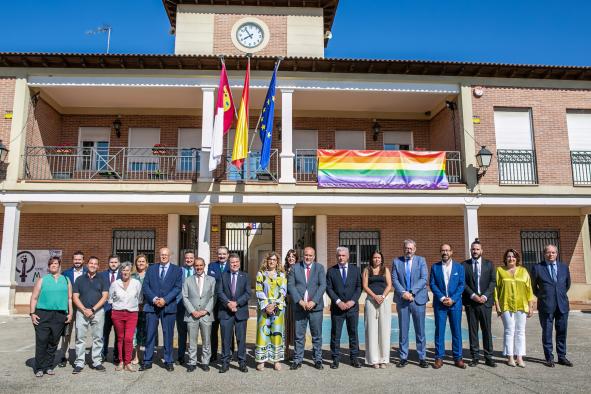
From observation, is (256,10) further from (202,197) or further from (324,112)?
(202,197)

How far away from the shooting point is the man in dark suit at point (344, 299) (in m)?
6.62

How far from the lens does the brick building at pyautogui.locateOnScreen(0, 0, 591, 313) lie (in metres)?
13.0

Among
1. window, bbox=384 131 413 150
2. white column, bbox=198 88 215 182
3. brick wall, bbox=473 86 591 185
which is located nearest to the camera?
white column, bbox=198 88 215 182

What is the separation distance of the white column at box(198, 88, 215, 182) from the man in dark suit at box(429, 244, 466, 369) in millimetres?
7713

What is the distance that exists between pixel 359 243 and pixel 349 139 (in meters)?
3.51

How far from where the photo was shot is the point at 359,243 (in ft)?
51.1

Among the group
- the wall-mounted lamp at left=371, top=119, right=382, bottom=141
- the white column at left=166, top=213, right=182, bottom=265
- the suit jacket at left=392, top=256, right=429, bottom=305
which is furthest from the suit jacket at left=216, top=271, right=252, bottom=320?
the wall-mounted lamp at left=371, top=119, right=382, bottom=141

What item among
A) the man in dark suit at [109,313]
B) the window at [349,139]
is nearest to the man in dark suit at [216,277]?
the man in dark suit at [109,313]

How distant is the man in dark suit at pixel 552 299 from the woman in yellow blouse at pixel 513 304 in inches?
8.3

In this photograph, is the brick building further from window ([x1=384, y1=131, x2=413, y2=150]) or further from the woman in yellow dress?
the woman in yellow dress

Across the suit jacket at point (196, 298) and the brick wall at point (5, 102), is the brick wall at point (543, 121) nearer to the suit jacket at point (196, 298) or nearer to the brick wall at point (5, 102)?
the suit jacket at point (196, 298)

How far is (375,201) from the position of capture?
13.2 meters

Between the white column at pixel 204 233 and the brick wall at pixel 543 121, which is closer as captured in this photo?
the white column at pixel 204 233

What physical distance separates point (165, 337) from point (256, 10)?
1286 cm
